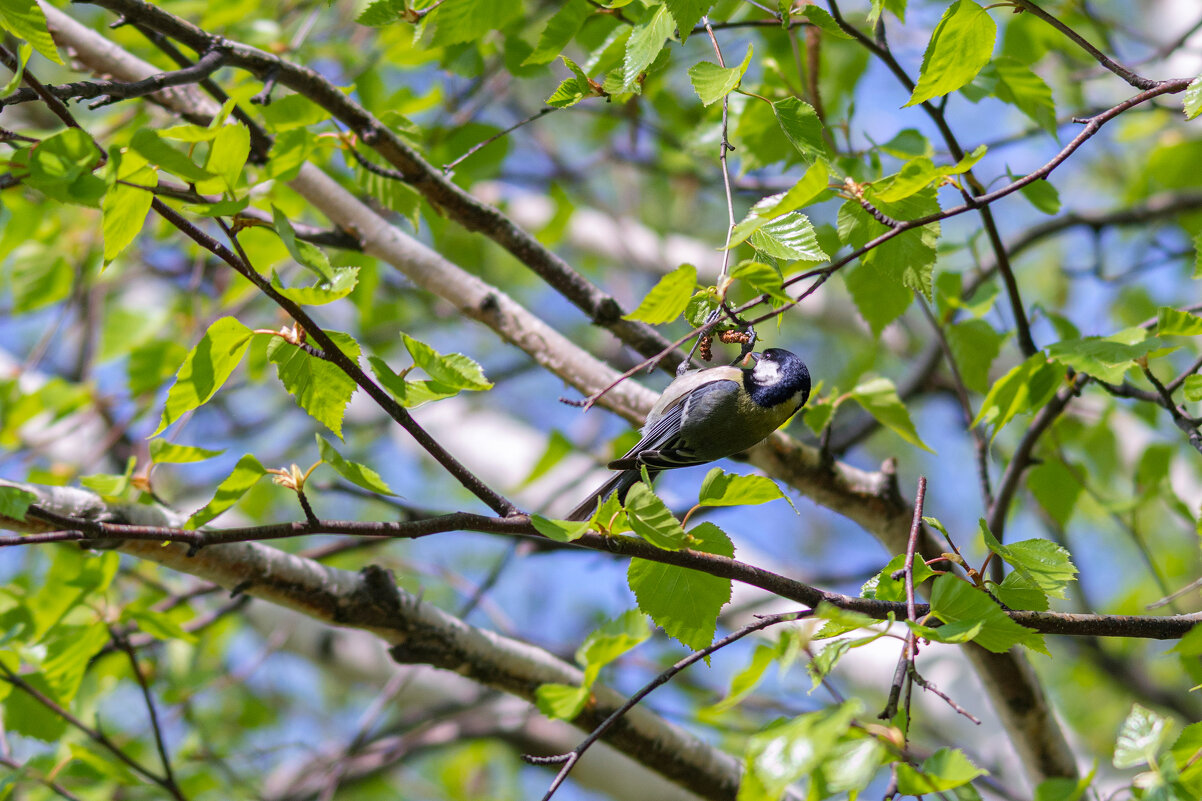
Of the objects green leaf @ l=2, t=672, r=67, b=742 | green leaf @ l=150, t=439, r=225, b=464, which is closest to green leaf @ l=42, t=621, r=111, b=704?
green leaf @ l=2, t=672, r=67, b=742

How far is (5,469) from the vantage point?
347 cm

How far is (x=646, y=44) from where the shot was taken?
A: 1268mm

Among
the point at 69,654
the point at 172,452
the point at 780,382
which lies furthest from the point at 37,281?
the point at 780,382

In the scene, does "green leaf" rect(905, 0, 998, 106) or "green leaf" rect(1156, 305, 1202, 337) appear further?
"green leaf" rect(1156, 305, 1202, 337)

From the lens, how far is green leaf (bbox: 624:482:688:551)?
3.57ft

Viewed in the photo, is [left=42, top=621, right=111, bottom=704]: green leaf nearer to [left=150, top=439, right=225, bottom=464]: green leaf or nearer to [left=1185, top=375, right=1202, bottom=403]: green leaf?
[left=150, top=439, right=225, bottom=464]: green leaf

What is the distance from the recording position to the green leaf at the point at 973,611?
3.57 ft

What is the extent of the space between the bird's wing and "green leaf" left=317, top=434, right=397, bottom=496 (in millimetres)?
611

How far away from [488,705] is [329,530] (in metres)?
2.49

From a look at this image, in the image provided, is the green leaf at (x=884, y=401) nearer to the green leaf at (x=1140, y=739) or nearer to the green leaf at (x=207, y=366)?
the green leaf at (x=1140, y=739)

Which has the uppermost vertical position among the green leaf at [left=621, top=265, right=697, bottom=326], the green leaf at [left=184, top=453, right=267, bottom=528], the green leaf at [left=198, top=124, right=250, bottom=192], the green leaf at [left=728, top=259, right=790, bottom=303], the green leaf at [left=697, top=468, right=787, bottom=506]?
the green leaf at [left=198, top=124, right=250, bottom=192]

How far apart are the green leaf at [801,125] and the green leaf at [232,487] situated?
2.85 ft

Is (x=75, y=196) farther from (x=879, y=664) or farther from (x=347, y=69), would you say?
(x=879, y=664)

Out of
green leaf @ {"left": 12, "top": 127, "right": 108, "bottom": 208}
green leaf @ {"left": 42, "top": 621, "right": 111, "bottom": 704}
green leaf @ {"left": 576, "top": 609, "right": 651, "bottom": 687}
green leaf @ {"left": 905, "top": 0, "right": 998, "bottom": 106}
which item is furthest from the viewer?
green leaf @ {"left": 42, "top": 621, "right": 111, "bottom": 704}
